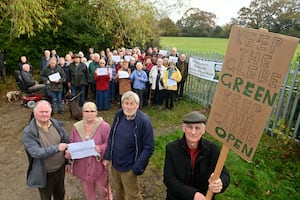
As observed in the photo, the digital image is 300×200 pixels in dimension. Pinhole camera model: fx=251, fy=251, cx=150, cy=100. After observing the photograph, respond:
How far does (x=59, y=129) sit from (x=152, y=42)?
13859mm

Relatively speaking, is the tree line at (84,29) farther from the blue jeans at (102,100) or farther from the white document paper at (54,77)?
the blue jeans at (102,100)

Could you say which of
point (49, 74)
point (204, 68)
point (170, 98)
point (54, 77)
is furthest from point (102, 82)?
point (204, 68)

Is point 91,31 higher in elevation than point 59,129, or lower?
higher

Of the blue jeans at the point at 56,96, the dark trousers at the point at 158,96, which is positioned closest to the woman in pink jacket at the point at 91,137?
the blue jeans at the point at 56,96

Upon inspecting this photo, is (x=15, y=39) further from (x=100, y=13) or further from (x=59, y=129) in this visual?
(x=59, y=129)

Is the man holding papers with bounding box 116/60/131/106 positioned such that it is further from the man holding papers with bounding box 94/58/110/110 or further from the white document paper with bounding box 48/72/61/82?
the white document paper with bounding box 48/72/61/82

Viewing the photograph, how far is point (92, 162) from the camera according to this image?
3.58 m

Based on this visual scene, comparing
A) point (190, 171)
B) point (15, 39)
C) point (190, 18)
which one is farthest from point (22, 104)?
point (190, 18)

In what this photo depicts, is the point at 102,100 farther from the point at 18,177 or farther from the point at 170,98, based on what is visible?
the point at 18,177

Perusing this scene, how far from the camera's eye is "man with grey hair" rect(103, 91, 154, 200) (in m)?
3.24

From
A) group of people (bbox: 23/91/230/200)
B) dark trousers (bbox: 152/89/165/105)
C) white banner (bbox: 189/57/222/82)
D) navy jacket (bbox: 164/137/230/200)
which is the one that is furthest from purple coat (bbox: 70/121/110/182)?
white banner (bbox: 189/57/222/82)

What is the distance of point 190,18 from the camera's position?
5488cm

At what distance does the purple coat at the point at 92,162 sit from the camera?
3.53 metres

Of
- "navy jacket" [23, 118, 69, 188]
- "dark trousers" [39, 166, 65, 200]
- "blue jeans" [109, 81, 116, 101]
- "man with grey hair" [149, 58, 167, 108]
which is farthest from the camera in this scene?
"blue jeans" [109, 81, 116, 101]
